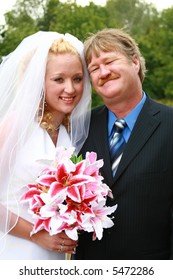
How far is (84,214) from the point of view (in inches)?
124

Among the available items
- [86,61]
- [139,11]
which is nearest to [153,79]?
[139,11]

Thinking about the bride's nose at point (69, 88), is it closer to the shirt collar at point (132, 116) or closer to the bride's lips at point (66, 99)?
the bride's lips at point (66, 99)

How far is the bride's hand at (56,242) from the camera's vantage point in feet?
11.5

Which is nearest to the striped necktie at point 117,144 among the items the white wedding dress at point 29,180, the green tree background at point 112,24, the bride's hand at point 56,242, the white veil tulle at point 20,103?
the white veil tulle at point 20,103

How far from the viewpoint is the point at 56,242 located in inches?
139

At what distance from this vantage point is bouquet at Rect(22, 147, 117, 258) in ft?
10.3

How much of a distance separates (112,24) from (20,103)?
27566 millimetres

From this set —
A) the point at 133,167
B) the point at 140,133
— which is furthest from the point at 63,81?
the point at 133,167

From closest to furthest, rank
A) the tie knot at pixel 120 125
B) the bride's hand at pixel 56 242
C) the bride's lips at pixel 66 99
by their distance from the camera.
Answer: the bride's hand at pixel 56 242 < the tie knot at pixel 120 125 < the bride's lips at pixel 66 99

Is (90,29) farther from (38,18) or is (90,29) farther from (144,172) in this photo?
(144,172)

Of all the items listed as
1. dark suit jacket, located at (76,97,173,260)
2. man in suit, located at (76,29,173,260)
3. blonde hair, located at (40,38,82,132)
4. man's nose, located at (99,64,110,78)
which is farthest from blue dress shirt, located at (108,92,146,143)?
blonde hair, located at (40,38,82,132)

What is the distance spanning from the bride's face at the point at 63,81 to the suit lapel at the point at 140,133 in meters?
0.65
